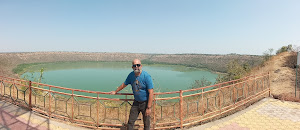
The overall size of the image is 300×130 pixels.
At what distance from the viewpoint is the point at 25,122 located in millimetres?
4090

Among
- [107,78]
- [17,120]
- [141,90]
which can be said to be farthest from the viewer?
[107,78]

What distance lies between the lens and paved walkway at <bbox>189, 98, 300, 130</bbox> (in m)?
4.15

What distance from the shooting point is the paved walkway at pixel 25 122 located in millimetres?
3850

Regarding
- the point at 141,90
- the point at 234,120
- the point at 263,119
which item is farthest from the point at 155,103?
the point at 263,119

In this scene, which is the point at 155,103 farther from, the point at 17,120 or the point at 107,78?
the point at 107,78

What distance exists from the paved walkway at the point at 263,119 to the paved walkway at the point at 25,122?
145 inches

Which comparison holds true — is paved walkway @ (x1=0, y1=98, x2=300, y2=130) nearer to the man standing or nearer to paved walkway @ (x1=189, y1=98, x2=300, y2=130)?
paved walkway @ (x1=189, y1=98, x2=300, y2=130)

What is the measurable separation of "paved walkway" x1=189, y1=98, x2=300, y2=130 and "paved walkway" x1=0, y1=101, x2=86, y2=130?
145 inches

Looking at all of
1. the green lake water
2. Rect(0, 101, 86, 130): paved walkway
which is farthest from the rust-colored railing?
the green lake water

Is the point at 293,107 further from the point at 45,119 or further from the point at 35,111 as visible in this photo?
the point at 35,111

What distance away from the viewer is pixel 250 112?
512 centimetres

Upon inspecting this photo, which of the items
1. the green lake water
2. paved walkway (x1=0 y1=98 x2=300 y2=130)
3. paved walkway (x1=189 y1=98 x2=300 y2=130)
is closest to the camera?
paved walkway (x1=0 y1=98 x2=300 y2=130)

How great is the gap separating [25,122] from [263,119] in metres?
6.91

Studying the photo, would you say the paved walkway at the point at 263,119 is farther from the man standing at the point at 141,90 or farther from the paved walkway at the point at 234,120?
the man standing at the point at 141,90
